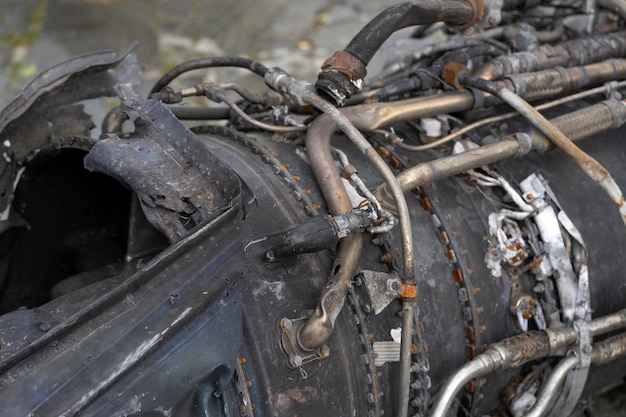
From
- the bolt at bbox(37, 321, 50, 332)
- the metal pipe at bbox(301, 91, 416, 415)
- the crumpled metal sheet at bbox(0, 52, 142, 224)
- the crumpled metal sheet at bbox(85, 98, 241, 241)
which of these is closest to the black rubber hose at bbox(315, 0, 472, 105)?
the metal pipe at bbox(301, 91, 416, 415)

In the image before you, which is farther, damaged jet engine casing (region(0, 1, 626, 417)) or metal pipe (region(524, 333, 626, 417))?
metal pipe (region(524, 333, 626, 417))

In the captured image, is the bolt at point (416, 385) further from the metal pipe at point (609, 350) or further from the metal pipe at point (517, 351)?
the metal pipe at point (609, 350)

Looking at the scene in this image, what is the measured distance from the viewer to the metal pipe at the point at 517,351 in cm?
205

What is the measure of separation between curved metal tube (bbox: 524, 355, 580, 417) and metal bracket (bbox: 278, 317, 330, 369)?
32.1 inches

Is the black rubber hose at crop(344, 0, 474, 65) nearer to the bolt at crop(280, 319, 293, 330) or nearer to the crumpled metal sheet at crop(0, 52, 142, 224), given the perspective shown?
the crumpled metal sheet at crop(0, 52, 142, 224)

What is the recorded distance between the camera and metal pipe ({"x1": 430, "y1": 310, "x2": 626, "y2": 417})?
6.73 ft

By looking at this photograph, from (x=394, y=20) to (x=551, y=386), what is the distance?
1136 mm

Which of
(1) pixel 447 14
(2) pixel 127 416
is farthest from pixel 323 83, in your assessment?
(2) pixel 127 416

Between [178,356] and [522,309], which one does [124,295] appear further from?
[522,309]

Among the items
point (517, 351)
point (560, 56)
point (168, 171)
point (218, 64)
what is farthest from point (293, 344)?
point (560, 56)

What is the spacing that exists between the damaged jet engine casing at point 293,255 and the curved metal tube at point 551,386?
0.02 metres

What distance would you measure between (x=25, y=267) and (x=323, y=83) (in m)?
1.18

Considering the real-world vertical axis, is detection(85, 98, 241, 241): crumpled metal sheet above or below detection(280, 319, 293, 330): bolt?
above

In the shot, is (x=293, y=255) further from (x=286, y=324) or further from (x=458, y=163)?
(x=458, y=163)
